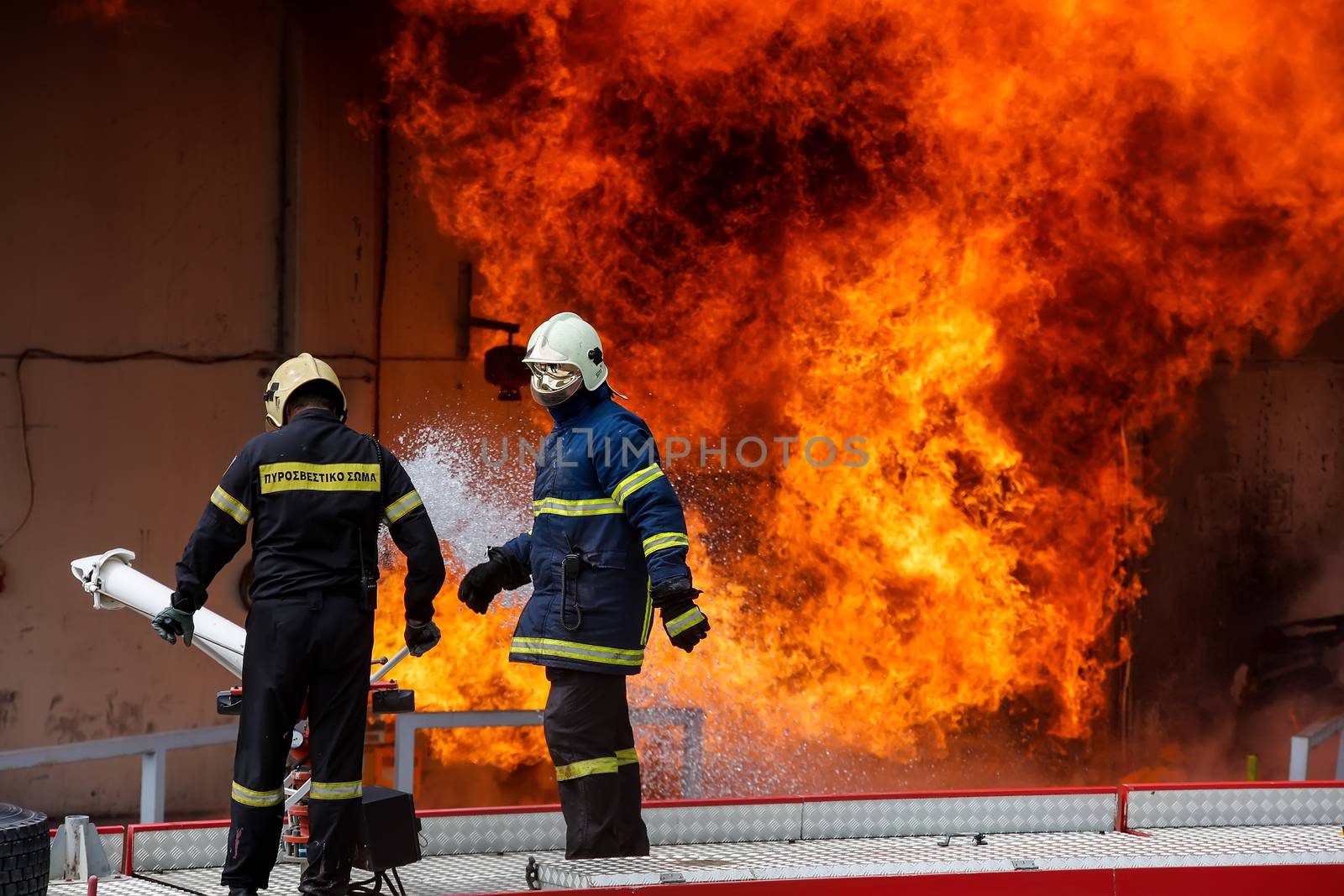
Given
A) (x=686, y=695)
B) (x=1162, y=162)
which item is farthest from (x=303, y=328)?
(x=1162, y=162)

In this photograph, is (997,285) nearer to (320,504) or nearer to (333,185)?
(333,185)

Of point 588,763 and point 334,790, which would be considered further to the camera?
point 588,763

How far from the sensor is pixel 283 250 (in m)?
6.68

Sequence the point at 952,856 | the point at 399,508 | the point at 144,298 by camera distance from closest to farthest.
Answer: the point at 399,508 → the point at 952,856 → the point at 144,298

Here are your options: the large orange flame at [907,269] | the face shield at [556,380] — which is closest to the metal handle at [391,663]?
the face shield at [556,380]

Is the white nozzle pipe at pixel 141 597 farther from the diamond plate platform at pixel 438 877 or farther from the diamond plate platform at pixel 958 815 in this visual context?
the diamond plate platform at pixel 958 815

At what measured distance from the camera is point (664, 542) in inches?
158

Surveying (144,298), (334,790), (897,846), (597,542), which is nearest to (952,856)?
(897,846)

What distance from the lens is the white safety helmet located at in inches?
166

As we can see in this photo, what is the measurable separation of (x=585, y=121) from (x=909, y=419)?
7.45 ft

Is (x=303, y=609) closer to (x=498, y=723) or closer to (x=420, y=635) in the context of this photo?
(x=420, y=635)

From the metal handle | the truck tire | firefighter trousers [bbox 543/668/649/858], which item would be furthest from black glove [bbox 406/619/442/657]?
the truck tire

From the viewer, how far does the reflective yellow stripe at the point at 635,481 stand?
13.5ft

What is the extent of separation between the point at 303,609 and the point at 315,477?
0.34 meters
